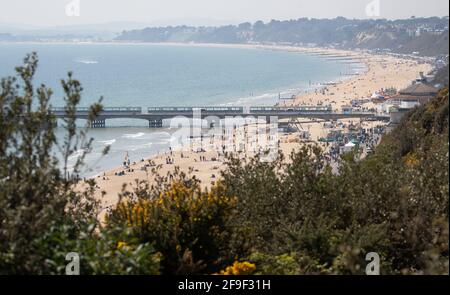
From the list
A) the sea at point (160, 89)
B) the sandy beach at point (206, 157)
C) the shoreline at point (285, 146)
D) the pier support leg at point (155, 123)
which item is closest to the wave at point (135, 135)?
the sea at point (160, 89)

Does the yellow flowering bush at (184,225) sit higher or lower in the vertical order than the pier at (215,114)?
higher

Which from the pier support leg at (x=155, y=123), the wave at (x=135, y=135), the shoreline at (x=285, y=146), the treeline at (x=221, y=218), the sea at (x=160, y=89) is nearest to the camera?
the treeline at (x=221, y=218)

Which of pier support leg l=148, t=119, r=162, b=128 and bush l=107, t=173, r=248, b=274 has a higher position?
bush l=107, t=173, r=248, b=274

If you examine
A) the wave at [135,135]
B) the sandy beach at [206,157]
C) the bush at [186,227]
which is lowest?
the wave at [135,135]

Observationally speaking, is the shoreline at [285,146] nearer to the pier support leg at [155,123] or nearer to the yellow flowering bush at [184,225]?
the yellow flowering bush at [184,225]

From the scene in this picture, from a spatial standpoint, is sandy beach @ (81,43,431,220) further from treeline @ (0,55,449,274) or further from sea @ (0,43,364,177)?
treeline @ (0,55,449,274)

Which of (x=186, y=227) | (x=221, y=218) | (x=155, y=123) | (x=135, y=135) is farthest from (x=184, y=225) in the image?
(x=155, y=123)

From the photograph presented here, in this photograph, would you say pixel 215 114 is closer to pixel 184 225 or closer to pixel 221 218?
pixel 221 218

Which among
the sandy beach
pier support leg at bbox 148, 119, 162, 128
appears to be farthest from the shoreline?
pier support leg at bbox 148, 119, 162, 128

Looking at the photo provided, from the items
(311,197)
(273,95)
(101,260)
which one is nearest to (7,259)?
(101,260)
